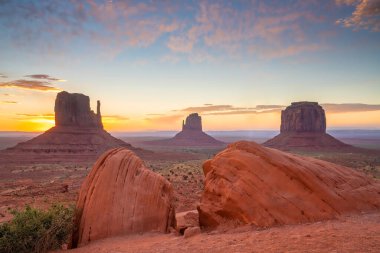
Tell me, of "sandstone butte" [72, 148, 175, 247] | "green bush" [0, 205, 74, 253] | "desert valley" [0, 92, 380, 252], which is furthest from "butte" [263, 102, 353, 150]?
"green bush" [0, 205, 74, 253]

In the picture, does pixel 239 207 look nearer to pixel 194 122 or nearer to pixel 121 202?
pixel 121 202

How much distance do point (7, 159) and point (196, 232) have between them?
7521 centimetres

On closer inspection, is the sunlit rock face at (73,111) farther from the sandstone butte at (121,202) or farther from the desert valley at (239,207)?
the sandstone butte at (121,202)

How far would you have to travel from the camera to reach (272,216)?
1035 cm

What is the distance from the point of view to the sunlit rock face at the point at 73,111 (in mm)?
95688

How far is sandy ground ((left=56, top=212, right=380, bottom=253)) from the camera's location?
23.4 ft

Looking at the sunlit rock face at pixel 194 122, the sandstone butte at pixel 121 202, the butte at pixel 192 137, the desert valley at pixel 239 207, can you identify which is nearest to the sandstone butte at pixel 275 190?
the desert valley at pixel 239 207

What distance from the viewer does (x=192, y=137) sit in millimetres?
178625

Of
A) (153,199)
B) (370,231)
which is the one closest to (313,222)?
(370,231)

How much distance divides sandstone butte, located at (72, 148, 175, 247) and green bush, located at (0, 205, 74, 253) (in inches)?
26.9

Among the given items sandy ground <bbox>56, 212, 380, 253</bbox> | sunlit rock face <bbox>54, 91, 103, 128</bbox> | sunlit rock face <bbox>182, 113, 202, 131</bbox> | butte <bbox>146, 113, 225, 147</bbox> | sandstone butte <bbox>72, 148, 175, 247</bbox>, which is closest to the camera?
sandy ground <bbox>56, 212, 380, 253</bbox>

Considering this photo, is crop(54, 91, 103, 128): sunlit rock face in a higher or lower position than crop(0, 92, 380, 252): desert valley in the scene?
higher

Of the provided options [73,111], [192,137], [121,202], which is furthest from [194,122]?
[121,202]

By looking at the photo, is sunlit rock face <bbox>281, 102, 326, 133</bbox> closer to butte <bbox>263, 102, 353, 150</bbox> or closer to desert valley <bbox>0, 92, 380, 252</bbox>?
butte <bbox>263, 102, 353, 150</bbox>
